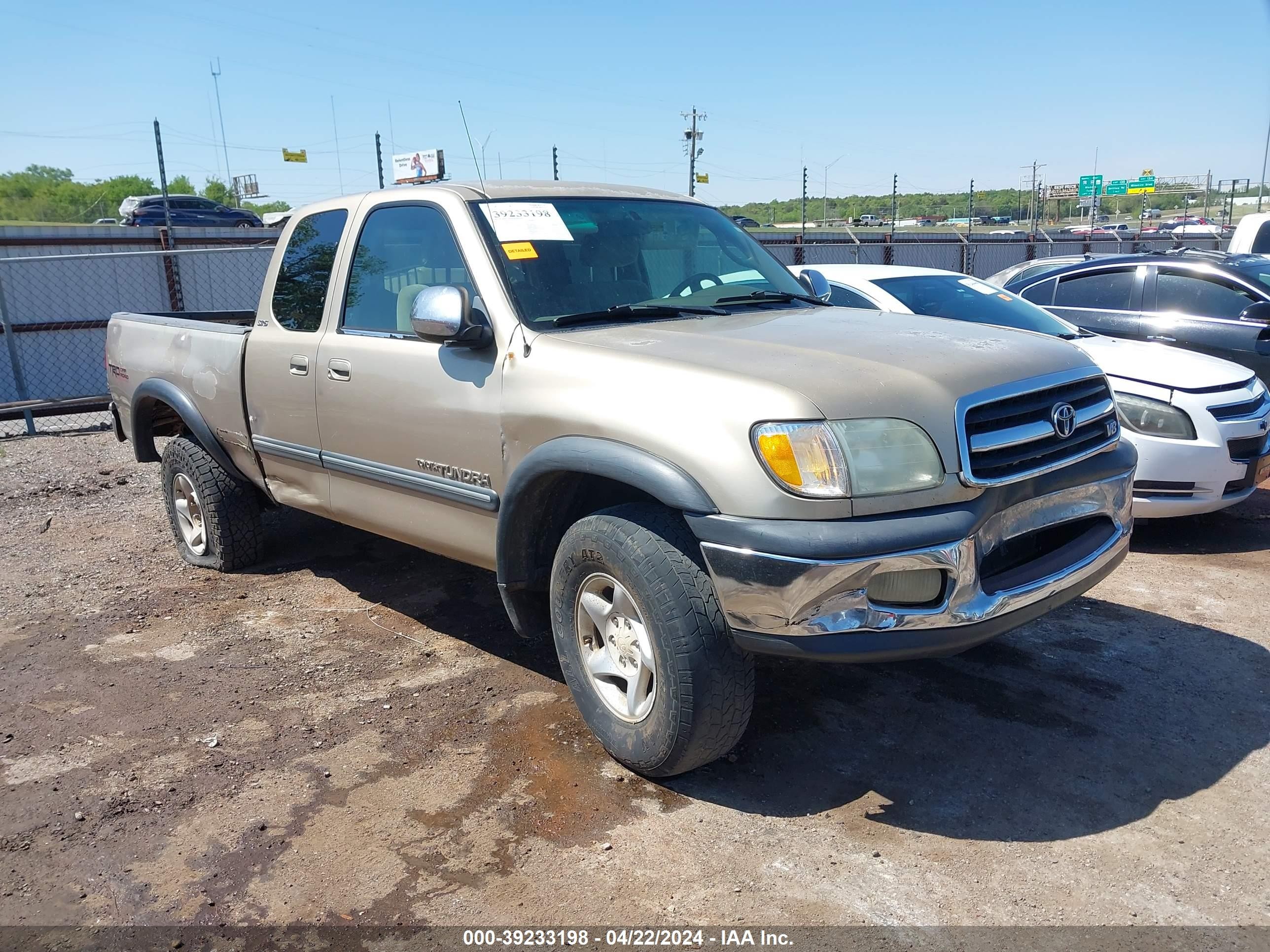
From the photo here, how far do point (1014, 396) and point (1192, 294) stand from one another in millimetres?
5852

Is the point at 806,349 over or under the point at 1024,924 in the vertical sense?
over

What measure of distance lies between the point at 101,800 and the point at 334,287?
2309 millimetres

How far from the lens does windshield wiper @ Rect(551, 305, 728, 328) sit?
12.1ft

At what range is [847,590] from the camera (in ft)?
9.23

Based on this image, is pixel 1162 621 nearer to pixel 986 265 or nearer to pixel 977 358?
pixel 977 358

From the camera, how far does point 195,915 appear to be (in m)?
2.78

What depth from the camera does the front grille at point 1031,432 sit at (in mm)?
3023

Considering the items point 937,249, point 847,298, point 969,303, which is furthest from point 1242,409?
point 937,249

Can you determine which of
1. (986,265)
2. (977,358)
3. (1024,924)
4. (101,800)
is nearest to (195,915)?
(101,800)

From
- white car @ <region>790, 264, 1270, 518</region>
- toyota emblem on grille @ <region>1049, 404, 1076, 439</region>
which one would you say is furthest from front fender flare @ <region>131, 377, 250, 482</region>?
toyota emblem on grille @ <region>1049, 404, 1076, 439</region>

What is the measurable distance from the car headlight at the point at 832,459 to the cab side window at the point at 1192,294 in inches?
242

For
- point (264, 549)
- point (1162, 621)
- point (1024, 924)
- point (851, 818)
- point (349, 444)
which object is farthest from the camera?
point (264, 549)

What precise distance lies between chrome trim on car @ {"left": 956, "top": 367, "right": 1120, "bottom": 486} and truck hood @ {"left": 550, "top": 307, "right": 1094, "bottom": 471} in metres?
0.02

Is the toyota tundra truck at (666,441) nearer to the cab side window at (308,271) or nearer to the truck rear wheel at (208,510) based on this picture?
the cab side window at (308,271)
